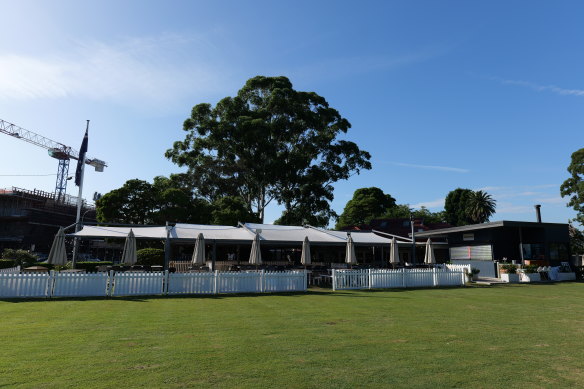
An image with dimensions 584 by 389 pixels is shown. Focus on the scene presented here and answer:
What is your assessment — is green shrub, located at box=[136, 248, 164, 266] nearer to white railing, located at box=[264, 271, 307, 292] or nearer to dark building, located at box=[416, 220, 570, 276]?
white railing, located at box=[264, 271, 307, 292]

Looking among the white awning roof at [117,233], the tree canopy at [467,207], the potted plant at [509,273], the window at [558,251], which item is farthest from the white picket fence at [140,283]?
the tree canopy at [467,207]

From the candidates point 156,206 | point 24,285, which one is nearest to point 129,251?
point 24,285

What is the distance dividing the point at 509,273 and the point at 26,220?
210ft

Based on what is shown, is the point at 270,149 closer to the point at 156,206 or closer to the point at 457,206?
the point at 156,206

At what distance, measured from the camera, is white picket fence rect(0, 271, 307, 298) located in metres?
11.6

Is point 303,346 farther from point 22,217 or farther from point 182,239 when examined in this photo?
point 22,217

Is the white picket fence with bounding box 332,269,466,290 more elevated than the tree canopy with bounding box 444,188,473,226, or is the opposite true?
the tree canopy with bounding box 444,188,473,226

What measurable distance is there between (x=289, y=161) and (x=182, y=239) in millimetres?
20436

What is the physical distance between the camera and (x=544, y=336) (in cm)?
684

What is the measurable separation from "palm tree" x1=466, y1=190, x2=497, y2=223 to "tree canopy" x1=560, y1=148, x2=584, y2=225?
15.8m

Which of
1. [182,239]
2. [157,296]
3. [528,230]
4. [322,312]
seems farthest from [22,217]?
[528,230]

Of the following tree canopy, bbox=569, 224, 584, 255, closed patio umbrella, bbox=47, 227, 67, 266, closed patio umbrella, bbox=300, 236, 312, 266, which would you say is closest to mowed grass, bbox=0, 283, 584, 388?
closed patio umbrella, bbox=47, 227, 67, 266

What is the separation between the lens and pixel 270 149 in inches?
1404

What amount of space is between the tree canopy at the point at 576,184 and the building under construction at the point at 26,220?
7350cm
